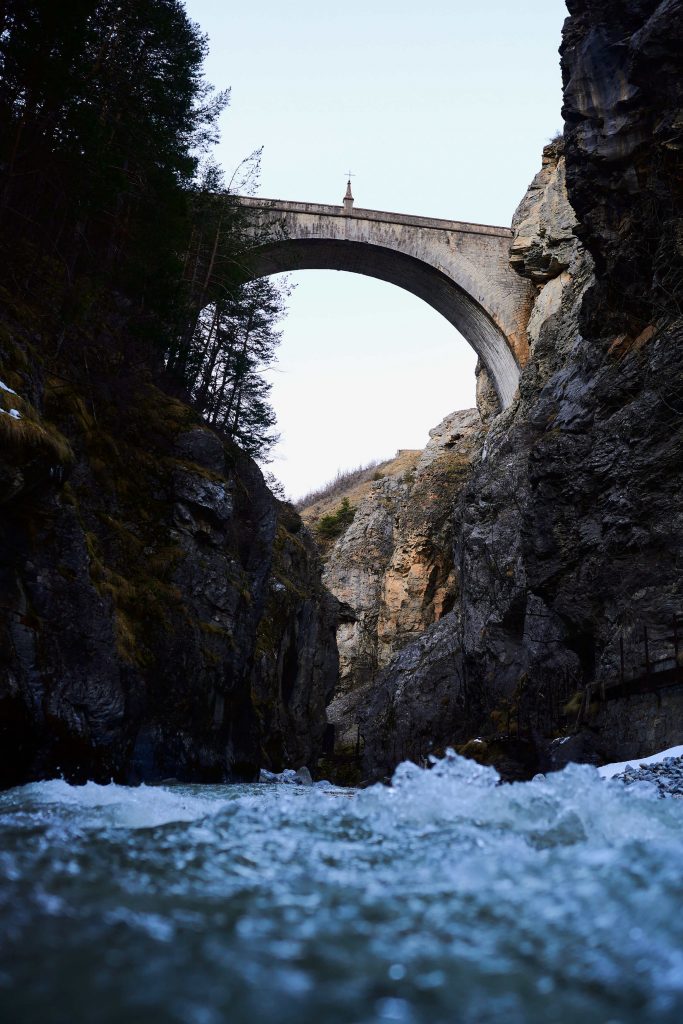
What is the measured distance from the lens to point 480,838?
3.72 m

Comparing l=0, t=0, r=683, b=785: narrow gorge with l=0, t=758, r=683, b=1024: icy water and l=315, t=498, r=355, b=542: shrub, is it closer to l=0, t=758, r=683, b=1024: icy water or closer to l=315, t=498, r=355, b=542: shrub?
l=0, t=758, r=683, b=1024: icy water

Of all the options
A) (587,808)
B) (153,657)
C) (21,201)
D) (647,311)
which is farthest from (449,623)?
(587,808)

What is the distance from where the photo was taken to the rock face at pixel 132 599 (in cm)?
954

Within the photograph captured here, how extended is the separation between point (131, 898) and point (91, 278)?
47.5 feet

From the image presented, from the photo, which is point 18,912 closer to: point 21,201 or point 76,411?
point 76,411

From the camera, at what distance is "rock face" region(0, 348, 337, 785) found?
9.54 m

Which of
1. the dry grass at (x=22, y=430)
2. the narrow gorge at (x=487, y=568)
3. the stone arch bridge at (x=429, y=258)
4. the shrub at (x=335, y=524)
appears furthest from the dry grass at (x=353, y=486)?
the dry grass at (x=22, y=430)

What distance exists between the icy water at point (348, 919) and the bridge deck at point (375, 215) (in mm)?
28633

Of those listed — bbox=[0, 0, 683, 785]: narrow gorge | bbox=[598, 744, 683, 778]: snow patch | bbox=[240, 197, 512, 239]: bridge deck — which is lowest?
bbox=[598, 744, 683, 778]: snow patch

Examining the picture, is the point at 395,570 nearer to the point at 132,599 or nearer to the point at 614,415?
the point at 614,415

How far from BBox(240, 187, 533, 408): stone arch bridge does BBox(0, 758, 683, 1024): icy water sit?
27.9 meters

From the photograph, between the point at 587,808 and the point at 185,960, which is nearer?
the point at 185,960

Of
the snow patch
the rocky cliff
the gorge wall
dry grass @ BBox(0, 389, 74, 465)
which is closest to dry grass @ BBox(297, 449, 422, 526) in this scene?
the rocky cliff

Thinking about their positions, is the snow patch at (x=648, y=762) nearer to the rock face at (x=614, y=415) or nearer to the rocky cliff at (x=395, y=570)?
the rock face at (x=614, y=415)
